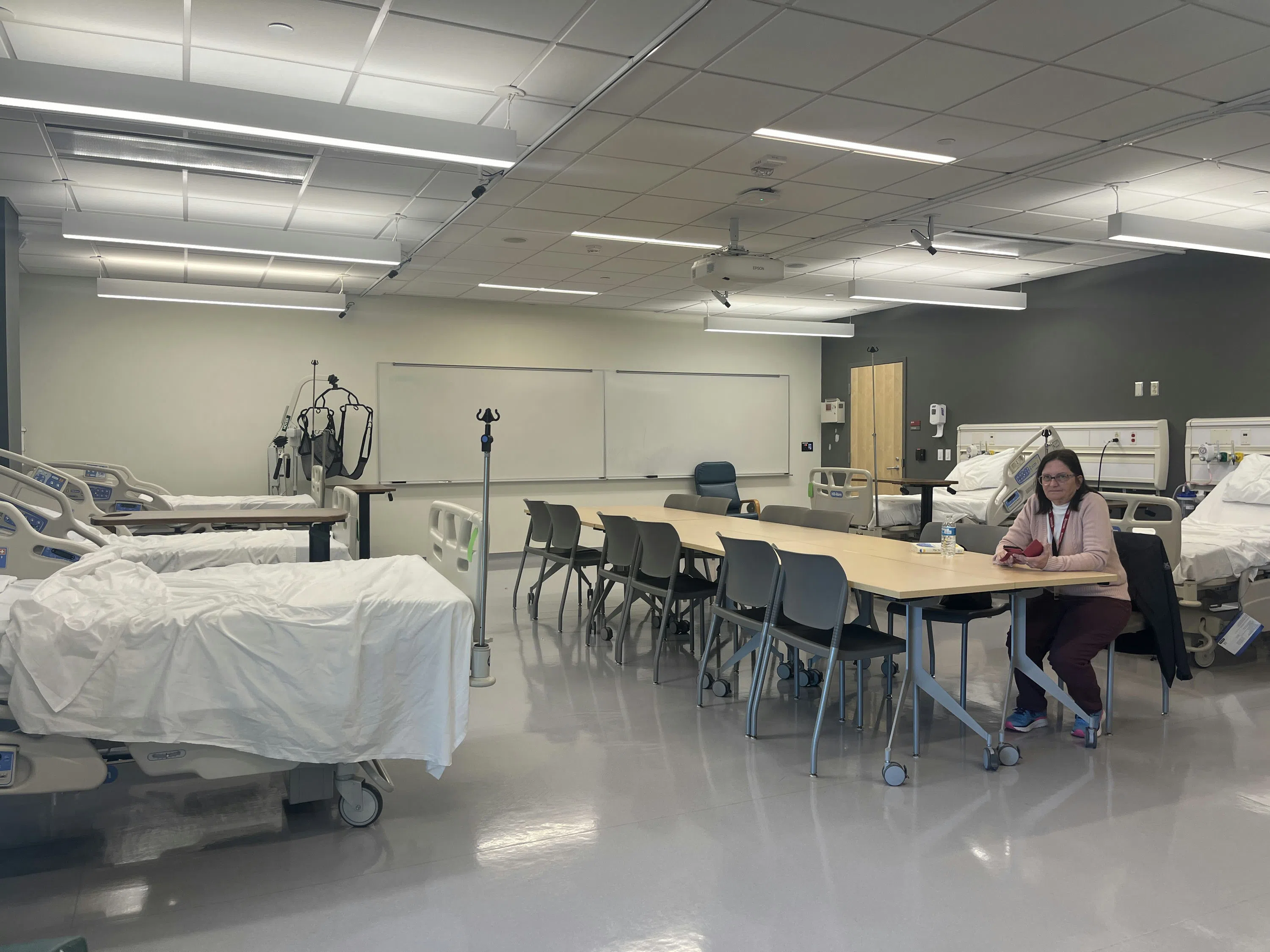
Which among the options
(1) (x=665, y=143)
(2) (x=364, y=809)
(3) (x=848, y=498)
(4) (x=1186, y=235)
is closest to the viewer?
(2) (x=364, y=809)

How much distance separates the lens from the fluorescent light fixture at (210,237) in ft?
17.0

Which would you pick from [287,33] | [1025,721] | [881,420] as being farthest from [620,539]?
[881,420]

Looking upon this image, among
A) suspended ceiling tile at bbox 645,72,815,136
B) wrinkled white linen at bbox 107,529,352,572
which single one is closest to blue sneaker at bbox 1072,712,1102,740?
suspended ceiling tile at bbox 645,72,815,136

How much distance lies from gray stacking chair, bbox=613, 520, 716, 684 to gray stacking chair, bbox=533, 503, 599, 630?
0.80 m

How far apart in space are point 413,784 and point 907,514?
5579 mm

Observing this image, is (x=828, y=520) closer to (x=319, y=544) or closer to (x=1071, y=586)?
(x=1071, y=586)

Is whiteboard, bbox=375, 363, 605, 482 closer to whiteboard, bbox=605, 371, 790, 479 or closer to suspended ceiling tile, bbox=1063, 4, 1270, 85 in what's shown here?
whiteboard, bbox=605, 371, 790, 479

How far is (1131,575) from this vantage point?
3893 millimetres

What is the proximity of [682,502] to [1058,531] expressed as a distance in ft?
13.0

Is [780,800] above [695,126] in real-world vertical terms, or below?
below

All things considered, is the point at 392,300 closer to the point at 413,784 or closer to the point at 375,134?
the point at 375,134

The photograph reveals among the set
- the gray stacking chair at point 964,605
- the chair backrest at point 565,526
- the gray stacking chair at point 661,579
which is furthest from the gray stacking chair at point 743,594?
the chair backrest at point 565,526

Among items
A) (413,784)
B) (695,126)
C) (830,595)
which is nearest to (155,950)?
(413,784)

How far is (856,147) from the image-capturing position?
4.38 metres
